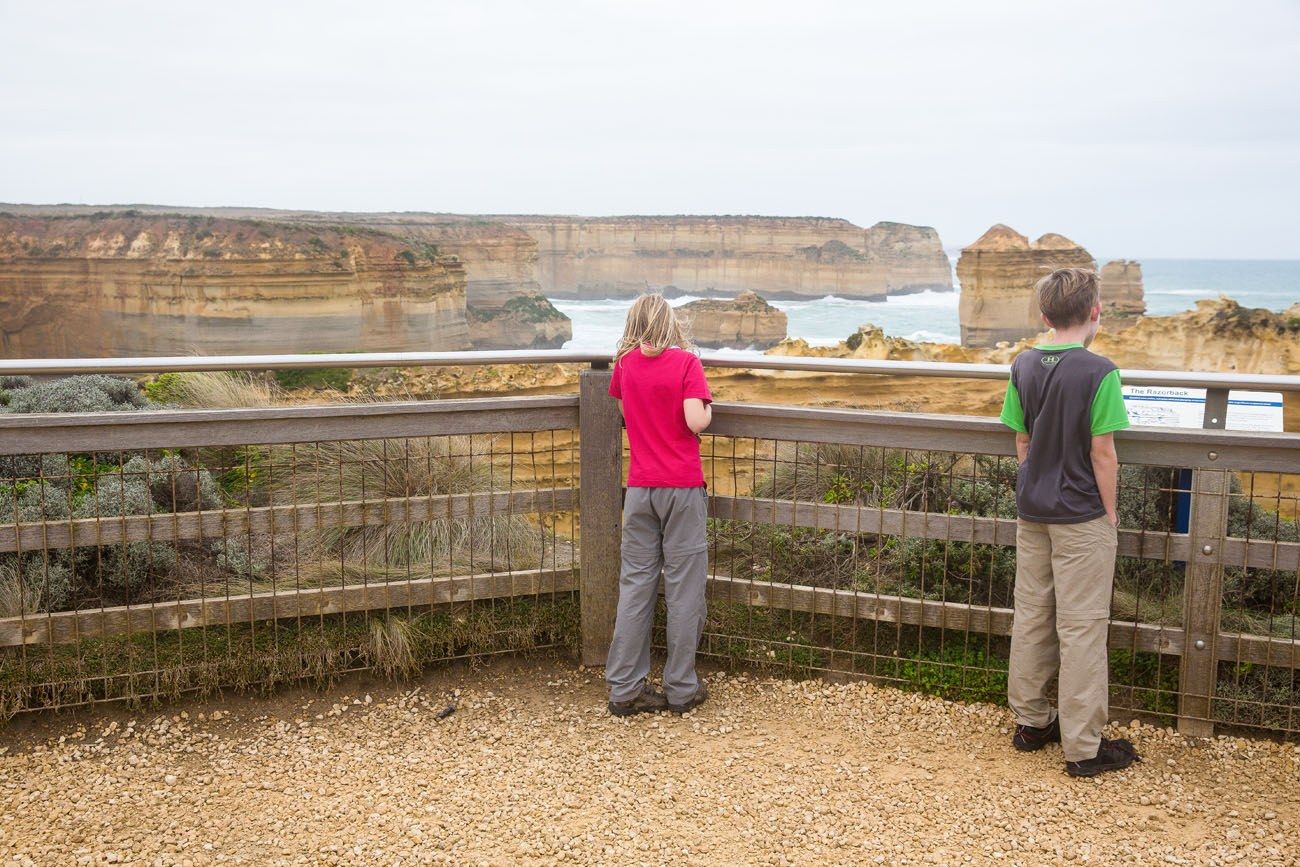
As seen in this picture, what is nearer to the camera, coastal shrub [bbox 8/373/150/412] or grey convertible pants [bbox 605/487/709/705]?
grey convertible pants [bbox 605/487/709/705]

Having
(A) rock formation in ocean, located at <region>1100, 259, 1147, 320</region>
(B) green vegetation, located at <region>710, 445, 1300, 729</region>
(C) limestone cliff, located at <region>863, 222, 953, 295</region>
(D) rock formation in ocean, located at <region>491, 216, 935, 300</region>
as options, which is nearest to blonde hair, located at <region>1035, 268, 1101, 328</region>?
(B) green vegetation, located at <region>710, 445, 1300, 729</region>

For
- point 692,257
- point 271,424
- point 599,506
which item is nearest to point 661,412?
point 599,506

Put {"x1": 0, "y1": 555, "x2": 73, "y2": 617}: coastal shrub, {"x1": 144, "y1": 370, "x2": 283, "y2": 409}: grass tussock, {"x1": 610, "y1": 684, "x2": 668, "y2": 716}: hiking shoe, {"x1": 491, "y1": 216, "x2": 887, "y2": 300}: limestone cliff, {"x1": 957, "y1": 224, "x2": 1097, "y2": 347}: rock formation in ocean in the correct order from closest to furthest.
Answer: {"x1": 610, "y1": 684, "x2": 668, "y2": 716}: hiking shoe → {"x1": 0, "y1": 555, "x2": 73, "y2": 617}: coastal shrub → {"x1": 144, "y1": 370, "x2": 283, "y2": 409}: grass tussock → {"x1": 957, "y1": 224, "x2": 1097, "y2": 347}: rock formation in ocean → {"x1": 491, "y1": 216, "x2": 887, "y2": 300}: limestone cliff

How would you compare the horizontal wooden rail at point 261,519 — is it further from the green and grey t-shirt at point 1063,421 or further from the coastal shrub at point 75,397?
the coastal shrub at point 75,397

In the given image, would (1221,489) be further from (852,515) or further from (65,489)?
(65,489)

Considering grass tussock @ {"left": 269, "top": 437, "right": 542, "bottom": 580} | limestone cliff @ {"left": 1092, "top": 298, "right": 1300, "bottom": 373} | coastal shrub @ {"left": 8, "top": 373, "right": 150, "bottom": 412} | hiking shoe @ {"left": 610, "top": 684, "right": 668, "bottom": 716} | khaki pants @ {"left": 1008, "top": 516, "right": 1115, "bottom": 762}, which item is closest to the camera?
khaki pants @ {"left": 1008, "top": 516, "right": 1115, "bottom": 762}

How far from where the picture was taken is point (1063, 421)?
3.32 m

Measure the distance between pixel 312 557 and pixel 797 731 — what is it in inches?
93.5

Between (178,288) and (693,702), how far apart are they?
62483 millimetres

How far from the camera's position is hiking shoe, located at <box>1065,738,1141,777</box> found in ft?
11.4

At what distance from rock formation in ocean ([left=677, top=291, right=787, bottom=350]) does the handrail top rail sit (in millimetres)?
73829

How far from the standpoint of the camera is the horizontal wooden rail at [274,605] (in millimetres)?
3764

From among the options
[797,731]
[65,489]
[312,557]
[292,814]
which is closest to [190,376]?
[65,489]

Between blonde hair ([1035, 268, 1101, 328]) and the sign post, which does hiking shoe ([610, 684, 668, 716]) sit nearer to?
the sign post
